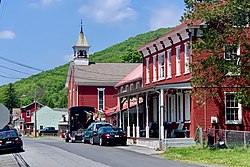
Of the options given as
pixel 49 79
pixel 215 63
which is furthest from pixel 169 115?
pixel 49 79

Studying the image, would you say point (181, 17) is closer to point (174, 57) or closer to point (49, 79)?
point (174, 57)

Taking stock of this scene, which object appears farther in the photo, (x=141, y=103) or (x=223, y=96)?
(x=141, y=103)

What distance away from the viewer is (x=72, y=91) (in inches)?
2921

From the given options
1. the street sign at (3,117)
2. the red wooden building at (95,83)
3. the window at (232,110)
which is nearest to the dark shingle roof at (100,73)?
the red wooden building at (95,83)

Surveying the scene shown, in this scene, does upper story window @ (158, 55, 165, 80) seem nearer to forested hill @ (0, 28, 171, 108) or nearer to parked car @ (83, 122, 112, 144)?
parked car @ (83, 122, 112, 144)

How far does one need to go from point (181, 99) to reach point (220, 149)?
A: 29.9ft

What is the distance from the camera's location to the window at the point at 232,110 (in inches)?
1363

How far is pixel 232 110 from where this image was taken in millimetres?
34875

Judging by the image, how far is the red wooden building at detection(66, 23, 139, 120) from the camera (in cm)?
7012

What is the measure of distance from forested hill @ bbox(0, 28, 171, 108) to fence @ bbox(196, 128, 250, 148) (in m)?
Answer: 70.5

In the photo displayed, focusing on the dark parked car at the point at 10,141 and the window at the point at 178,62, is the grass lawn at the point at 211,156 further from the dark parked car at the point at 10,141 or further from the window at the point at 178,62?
the dark parked car at the point at 10,141

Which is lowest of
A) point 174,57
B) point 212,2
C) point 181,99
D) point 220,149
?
point 220,149

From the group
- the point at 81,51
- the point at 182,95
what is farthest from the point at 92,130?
the point at 81,51

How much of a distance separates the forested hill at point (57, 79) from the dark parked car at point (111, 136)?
64821 millimetres
